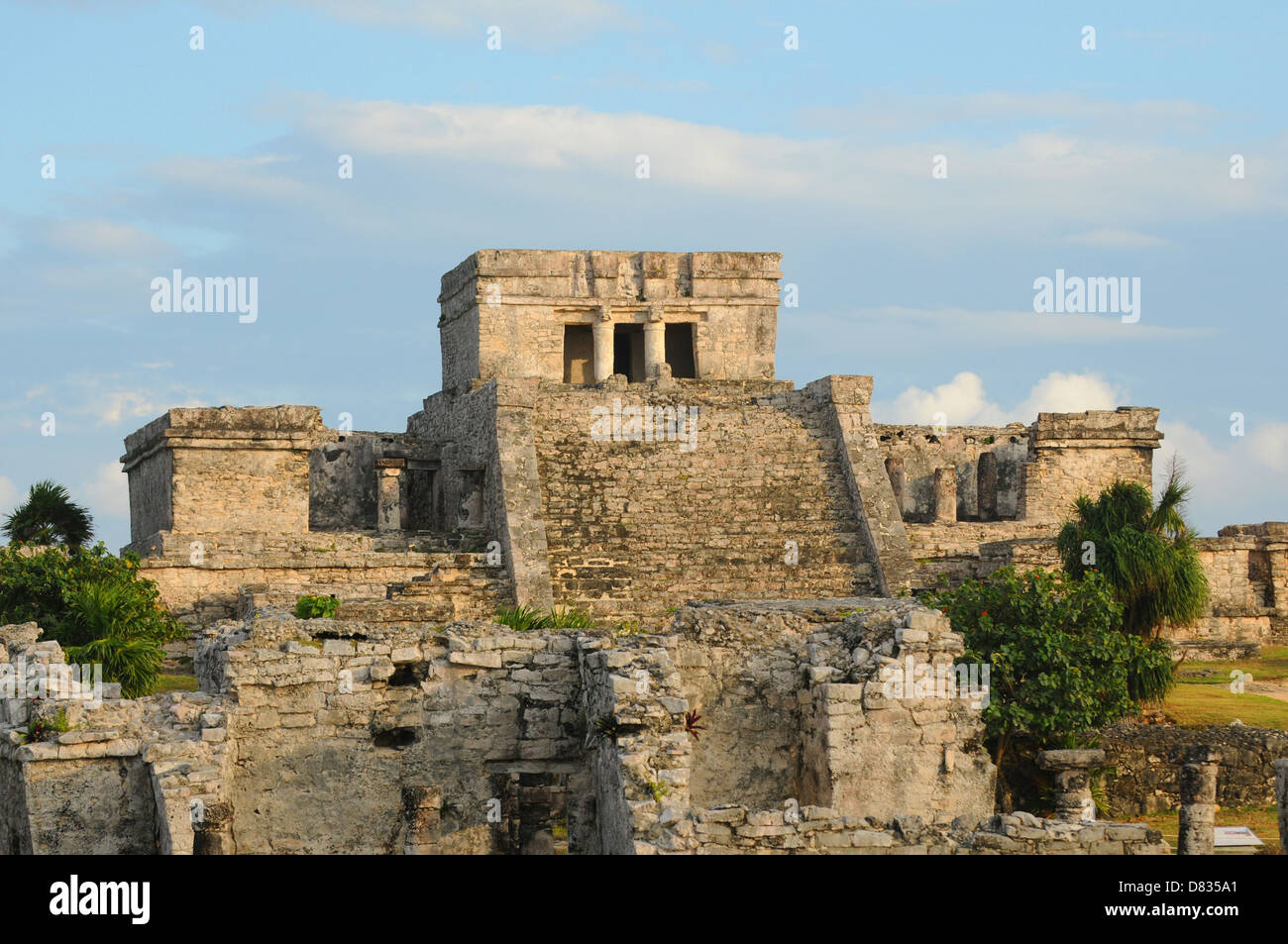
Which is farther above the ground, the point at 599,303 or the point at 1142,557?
the point at 599,303

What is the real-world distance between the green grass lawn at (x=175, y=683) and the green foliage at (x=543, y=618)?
4077 mm

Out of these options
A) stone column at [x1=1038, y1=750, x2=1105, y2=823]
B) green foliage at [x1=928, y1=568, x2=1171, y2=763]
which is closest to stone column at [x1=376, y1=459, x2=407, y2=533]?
green foliage at [x1=928, y1=568, x2=1171, y2=763]

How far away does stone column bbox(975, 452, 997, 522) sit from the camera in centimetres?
3625

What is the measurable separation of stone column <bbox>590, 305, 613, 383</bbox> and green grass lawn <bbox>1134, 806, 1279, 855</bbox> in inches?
755

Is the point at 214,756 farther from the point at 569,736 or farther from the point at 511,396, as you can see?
the point at 511,396

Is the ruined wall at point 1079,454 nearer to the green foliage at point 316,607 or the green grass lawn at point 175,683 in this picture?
the green grass lawn at point 175,683

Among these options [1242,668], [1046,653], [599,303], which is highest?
[599,303]

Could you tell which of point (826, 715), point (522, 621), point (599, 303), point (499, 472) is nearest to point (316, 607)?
point (522, 621)

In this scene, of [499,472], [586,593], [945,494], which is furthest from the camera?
[945,494]

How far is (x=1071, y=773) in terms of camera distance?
1908 centimetres

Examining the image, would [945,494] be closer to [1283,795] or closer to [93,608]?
[93,608]

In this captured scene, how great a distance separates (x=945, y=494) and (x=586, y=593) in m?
9.20

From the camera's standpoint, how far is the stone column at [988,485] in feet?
119

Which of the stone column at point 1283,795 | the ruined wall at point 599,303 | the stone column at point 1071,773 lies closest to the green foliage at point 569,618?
the stone column at point 1071,773
